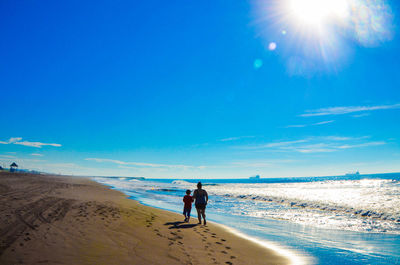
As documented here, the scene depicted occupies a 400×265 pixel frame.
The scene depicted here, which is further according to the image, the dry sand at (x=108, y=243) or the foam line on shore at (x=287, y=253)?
the foam line on shore at (x=287, y=253)

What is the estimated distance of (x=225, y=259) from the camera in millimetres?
6707

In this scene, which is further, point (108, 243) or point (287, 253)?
point (287, 253)

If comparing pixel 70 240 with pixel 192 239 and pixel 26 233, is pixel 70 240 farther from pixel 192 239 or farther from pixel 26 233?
pixel 192 239

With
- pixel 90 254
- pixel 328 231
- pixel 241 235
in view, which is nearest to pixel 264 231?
pixel 241 235

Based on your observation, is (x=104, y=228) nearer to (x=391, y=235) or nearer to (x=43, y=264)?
(x=43, y=264)

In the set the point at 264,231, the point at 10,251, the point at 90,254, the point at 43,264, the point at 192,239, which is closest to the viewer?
the point at 43,264

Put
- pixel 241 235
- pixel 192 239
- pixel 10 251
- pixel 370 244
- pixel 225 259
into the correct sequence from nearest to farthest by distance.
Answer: pixel 10 251 < pixel 225 259 < pixel 192 239 < pixel 370 244 < pixel 241 235

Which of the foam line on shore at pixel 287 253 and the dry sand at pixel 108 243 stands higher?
the dry sand at pixel 108 243

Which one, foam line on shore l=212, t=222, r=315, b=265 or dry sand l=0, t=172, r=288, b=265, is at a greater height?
dry sand l=0, t=172, r=288, b=265

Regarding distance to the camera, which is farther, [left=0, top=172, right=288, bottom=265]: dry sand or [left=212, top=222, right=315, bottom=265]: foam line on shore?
[left=212, top=222, right=315, bottom=265]: foam line on shore

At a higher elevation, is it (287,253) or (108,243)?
(108,243)

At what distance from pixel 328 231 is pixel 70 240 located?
464 inches

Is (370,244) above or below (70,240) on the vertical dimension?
below

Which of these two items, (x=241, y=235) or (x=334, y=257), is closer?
(x=334, y=257)
